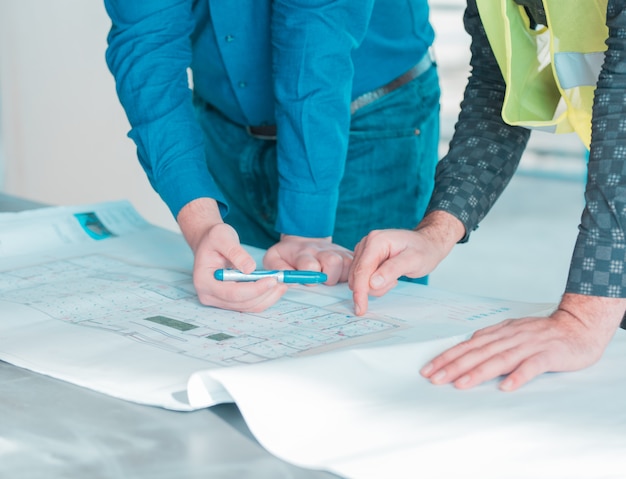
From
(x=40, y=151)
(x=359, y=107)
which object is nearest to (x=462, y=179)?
(x=359, y=107)

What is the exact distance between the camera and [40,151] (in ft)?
11.7

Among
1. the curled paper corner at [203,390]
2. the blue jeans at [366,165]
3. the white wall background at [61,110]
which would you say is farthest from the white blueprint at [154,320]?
the white wall background at [61,110]

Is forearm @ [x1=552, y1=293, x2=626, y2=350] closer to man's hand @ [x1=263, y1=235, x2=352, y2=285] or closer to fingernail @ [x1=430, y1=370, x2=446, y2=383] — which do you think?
fingernail @ [x1=430, y1=370, x2=446, y2=383]

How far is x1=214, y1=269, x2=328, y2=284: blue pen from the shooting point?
3.81ft

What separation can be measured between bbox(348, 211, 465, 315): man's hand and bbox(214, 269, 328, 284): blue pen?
2.2 inches

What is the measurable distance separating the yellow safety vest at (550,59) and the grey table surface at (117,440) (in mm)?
622

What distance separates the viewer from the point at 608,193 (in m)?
0.98

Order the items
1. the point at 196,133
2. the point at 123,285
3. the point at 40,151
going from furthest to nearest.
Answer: the point at 40,151
the point at 196,133
the point at 123,285

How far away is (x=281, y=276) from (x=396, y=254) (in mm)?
157

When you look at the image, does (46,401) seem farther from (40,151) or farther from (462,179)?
(40,151)

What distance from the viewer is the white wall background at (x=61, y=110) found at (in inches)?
134

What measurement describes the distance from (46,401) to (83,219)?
0.76m

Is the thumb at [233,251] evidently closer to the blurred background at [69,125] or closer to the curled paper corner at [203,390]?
the curled paper corner at [203,390]

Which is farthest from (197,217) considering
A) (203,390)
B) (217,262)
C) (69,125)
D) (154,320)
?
(69,125)
